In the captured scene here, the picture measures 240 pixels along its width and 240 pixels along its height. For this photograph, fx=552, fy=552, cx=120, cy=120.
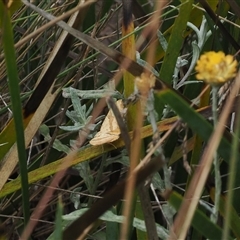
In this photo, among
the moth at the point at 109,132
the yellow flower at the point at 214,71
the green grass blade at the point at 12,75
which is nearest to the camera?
→ the yellow flower at the point at 214,71

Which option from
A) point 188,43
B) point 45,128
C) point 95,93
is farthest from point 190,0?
point 188,43

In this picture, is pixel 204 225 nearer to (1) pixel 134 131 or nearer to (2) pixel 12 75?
(1) pixel 134 131

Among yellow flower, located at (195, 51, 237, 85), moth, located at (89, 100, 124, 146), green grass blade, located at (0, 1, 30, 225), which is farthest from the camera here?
moth, located at (89, 100, 124, 146)

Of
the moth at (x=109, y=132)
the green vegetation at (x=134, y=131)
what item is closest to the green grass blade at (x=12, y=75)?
the green vegetation at (x=134, y=131)

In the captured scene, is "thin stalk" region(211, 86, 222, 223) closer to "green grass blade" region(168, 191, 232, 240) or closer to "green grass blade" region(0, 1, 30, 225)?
"green grass blade" region(168, 191, 232, 240)

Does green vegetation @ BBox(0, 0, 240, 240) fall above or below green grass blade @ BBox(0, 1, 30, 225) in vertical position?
below

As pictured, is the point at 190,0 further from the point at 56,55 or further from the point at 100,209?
the point at 100,209

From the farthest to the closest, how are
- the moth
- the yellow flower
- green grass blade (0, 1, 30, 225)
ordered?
1. the moth
2. green grass blade (0, 1, 30, 225)
3. the yellow flower

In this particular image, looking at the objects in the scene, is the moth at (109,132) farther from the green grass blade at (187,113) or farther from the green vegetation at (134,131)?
the green grass blade at (187,113)

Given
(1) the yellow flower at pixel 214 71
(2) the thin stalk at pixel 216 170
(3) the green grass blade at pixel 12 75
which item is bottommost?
(2) the thin stalk at pixel 216 170

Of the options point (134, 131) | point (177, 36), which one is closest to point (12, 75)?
point (134, 131)

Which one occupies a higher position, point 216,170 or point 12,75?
point 12,75

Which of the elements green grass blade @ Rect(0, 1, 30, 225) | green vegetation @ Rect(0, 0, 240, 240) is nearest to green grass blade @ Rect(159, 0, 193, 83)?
green vegetation @ Rect(0, 0, 240, 240)
